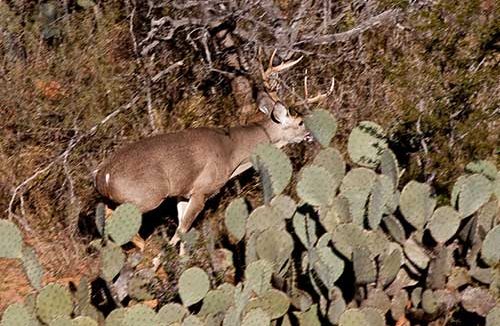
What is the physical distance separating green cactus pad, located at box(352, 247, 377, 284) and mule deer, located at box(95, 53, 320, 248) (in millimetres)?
1922

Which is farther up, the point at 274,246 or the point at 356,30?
the point at 274,246

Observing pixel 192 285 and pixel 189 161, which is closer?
pixel 192 285

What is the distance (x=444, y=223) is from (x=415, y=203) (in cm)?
17

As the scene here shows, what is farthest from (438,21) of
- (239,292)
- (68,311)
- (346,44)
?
(68,311)

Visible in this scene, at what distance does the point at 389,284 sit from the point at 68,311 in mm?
1582

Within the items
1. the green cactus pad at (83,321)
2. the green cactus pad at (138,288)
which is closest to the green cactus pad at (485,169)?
the green cactus pad at (138,288)

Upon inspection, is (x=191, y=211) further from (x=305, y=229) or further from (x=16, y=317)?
(x=16, y=317)

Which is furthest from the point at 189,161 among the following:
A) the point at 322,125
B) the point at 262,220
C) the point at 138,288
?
the point at 138,288

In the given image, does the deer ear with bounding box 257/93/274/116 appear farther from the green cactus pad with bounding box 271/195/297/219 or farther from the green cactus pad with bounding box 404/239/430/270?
the green cactus pad with bounding box 404/239/430/270

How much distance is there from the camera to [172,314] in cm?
509

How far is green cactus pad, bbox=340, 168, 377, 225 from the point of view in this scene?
572 cm

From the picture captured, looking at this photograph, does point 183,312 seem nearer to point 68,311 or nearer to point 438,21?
point 68,311

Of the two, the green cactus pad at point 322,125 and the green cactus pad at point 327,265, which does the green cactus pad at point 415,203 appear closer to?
the green cactus pad at point 327,265

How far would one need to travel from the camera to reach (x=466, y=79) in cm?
679
